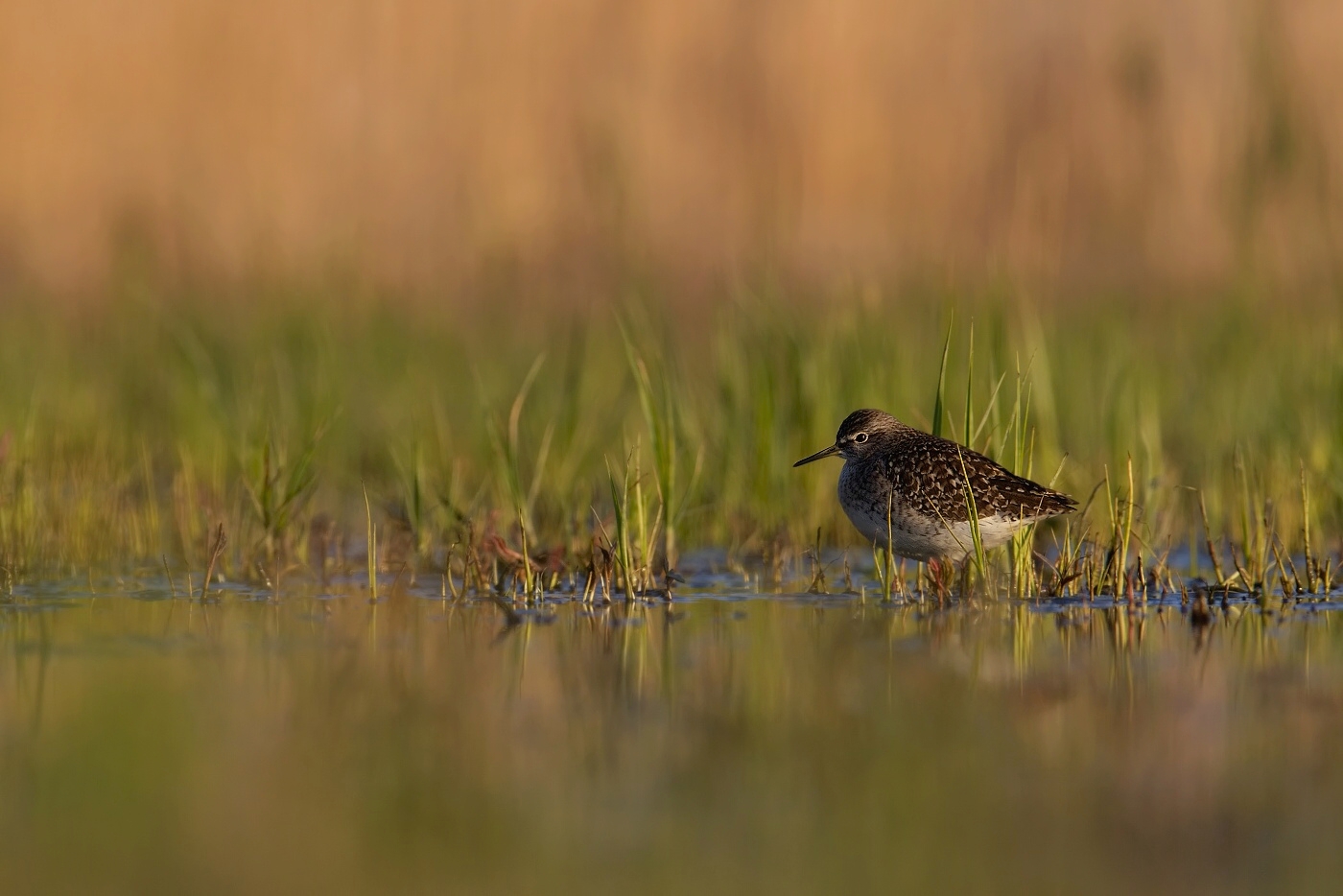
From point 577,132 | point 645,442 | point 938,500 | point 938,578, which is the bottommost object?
point 938,578

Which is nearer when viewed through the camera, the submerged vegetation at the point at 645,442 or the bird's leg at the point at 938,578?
the bird's leg at the point at 938,578

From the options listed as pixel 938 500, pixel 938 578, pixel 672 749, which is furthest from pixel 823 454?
pixel 672 749

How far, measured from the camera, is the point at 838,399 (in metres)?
7.95

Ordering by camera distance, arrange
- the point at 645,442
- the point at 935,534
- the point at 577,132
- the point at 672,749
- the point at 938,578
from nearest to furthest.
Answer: the point at 672,749 → the point at 938,578 → the point at 935,534 → the point at 645,442 → the point at 577,132

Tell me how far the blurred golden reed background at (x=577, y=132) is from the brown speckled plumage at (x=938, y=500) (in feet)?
16.4

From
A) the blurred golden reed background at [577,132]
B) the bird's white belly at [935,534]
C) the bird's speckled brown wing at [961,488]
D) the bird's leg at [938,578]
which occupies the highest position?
the blurred golden reed background at [577,132]

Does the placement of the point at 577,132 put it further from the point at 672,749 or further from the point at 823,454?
the point at 672,749

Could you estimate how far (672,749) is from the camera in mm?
3875

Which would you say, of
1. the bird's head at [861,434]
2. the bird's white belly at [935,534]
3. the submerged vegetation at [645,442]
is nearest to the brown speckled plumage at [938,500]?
the bird's white belly at [935,534]

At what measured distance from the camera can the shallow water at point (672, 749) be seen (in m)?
3.11

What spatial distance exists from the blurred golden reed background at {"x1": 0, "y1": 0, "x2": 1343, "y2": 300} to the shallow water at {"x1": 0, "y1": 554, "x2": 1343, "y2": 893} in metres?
6.37

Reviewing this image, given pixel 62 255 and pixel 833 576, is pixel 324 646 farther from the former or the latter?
pixel 62 255

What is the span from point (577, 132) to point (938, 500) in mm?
5746

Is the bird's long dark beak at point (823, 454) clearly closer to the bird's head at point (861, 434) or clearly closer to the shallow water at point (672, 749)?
the bird's head at point (861, 434)
